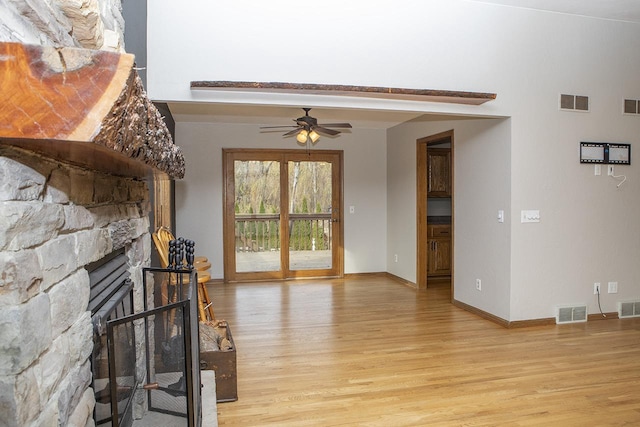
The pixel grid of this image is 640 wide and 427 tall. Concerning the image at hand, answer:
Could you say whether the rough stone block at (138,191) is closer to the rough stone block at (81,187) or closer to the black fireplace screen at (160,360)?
the black fireplace screen at (160,360)

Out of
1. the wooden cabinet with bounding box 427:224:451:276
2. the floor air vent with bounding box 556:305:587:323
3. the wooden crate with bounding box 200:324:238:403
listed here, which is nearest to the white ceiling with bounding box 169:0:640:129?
the wooden cabinet with bounding box 427:224:451:276

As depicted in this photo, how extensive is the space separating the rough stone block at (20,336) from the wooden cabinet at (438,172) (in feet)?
20.4

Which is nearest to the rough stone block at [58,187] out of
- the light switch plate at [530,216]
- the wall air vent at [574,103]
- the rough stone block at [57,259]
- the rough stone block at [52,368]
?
the rough stone block at [57,259]

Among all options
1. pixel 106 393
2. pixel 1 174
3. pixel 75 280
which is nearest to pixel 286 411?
pixel 106 393

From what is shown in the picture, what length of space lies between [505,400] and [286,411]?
4.68ft

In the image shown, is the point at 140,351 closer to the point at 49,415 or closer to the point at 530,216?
the point at 49,415

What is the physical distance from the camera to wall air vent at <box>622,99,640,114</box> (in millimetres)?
4676

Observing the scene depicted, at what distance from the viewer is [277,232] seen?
23.4 ft

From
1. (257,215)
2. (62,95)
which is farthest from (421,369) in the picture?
(257,215)

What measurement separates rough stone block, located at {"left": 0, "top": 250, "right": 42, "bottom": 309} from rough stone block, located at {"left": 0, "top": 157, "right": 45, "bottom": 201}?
0.41ft

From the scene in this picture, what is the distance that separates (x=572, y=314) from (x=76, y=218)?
4.86 m

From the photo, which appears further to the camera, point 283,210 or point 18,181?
point 283,210

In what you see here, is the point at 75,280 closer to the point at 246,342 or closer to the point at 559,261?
the point at 246,342

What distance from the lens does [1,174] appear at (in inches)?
35.0
